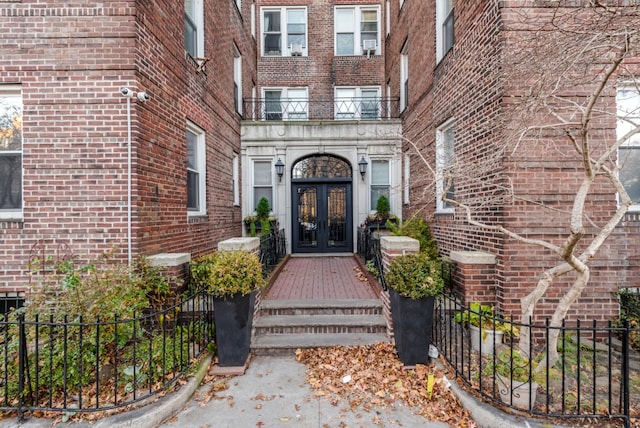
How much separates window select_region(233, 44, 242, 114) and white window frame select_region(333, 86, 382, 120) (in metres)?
3.60

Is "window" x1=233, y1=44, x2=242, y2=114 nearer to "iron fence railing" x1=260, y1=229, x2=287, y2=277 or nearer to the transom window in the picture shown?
the transom window

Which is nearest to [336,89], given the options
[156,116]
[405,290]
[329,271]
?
[329,271]

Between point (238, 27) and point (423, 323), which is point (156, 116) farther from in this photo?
point (238, 27)

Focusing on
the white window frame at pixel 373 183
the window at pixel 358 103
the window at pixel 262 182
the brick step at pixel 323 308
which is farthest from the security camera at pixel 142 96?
the window at pixel 358 103

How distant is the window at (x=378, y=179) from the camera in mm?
10336

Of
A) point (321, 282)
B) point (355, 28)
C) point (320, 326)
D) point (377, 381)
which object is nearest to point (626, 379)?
point (377, 381)

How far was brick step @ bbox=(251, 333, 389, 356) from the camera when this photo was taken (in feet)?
13.9

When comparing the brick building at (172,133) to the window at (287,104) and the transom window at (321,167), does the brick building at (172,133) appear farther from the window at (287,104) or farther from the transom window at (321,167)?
the window at (287,104)

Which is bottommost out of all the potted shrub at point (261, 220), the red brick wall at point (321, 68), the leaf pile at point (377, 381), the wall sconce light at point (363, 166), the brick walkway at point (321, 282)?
the leaf pile at point (377, 381)

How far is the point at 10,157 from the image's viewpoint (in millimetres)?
4539

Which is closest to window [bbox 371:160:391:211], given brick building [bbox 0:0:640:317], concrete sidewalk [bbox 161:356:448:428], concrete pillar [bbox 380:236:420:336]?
brick building [bbox 0:0:640:317]

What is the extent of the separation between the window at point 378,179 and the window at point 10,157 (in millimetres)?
8581

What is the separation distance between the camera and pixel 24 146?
4.32 meters

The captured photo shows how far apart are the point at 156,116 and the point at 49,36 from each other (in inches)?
66.2
